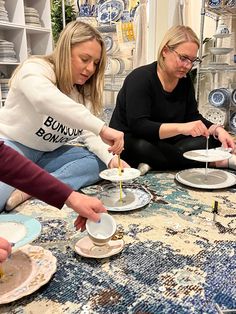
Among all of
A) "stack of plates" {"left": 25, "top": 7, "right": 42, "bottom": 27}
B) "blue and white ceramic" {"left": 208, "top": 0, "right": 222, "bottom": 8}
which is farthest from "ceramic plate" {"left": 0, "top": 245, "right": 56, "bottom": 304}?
"stack of plates" {"left": 25, "top": 7, "right": 42, "bottom": 27}

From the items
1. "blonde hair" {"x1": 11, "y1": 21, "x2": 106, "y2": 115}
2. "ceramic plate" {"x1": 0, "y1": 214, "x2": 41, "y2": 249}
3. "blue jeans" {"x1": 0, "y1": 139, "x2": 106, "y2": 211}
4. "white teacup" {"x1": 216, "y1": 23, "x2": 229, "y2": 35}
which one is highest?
"white teacup" {"x1": 216, "y1": 23, "x2": 229, "y2": 35}

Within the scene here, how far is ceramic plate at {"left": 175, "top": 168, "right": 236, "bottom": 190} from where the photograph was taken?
4.55 ft

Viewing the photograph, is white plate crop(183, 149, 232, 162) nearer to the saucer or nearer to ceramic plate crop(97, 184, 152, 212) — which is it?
ceramic plate crop(97, 184, 152, 212)

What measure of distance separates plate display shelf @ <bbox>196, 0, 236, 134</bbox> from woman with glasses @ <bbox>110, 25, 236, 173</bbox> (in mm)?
926

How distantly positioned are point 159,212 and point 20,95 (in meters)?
0.70

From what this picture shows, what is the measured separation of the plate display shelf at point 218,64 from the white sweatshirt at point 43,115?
1.46 m

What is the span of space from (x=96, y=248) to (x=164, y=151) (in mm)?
849

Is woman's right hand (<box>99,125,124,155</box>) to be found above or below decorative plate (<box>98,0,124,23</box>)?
below

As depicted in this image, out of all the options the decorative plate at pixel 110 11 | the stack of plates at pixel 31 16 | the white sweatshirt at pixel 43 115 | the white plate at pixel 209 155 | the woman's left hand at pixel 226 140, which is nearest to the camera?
the white sweatshirt at pixel 43 115

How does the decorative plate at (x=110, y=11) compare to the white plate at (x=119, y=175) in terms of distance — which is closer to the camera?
the white plate at (x=119, y=175)

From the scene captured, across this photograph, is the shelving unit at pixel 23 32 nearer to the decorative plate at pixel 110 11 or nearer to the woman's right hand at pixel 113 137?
the decorative plate at pixel 110 11

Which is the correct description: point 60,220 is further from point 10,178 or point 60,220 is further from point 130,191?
point 10,178

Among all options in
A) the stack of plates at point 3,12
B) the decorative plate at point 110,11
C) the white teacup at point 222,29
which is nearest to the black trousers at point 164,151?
the white teacup at point 222,29

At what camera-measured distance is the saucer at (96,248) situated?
34.5 inches
